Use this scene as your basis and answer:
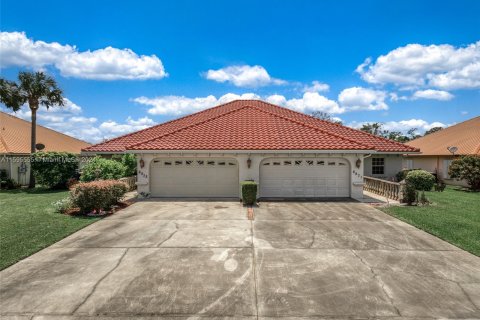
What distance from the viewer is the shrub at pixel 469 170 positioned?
20453 mm

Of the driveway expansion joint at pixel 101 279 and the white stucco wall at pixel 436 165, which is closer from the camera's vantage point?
the driveway expansion joint at pixel 101 279

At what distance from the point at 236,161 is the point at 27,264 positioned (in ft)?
35.8

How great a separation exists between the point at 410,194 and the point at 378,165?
783 cm

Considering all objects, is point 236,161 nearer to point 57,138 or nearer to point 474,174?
point 474,174

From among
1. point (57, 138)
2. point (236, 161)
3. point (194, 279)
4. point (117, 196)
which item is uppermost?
point (57, 138)

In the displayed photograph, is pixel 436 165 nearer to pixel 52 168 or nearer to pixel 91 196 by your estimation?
pixel 91 196

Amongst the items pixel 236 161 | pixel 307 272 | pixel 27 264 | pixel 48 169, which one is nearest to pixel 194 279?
pixel 307 272

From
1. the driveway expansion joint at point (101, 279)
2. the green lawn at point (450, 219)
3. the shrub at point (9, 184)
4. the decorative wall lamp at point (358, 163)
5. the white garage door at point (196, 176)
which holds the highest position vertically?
the decorative wall lamp at point (358, 163)

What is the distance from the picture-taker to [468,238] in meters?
8.91

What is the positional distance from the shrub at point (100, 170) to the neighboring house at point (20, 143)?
10.1 meters

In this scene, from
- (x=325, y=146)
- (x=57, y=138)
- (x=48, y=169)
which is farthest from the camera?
(x=57, y=138)

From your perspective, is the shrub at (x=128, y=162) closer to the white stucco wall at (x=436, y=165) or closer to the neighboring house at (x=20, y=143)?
the neighboring house at (x=20, y=143)

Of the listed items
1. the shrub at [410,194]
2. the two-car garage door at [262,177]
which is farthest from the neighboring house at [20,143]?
the shrub at [410,194]

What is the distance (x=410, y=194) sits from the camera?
47.3 ft
